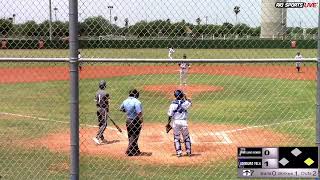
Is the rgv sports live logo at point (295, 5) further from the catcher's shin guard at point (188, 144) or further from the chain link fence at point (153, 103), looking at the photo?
the catcher's shin guard at point (188, 144)

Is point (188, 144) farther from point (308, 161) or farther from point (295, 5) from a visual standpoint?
point (295, 5)

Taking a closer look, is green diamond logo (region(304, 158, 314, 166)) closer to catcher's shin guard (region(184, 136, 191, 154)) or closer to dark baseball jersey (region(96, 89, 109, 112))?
catcher's shin guard (region(184, 136, 191, 154))

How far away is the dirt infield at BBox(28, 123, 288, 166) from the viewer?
10.9 metres

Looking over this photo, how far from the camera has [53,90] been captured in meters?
24.7

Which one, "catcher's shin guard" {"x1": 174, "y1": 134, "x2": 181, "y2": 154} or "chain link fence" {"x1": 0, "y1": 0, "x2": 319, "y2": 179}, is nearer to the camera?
"chain link fence" {"x1": 0, "y1": 0, "x2": 319, "y2": 179}

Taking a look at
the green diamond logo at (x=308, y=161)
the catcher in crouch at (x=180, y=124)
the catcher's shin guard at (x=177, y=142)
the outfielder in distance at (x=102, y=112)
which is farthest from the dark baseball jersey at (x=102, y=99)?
the green diamond logo at (x=308, y=161)

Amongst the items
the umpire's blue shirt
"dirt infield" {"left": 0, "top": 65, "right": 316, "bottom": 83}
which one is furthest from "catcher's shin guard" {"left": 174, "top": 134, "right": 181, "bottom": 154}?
"dirt infield" {"left": 0, "top": 65, "right": 316, "bottom": 83}

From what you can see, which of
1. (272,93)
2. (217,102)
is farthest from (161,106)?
(272,93)

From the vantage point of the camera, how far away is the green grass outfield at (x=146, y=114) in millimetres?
9734

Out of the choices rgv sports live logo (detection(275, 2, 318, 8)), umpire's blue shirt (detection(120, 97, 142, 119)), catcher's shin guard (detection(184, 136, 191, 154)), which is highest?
rgv sports live logo (detection(275, 2, 318, 8))

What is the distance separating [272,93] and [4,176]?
52.7ft

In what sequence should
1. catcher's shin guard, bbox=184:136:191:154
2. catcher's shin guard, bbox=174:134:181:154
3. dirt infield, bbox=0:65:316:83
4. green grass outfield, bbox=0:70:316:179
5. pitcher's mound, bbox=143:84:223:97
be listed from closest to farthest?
1. green grass outfield, bbox=0:70:316:179
2. catcher's shin guard, bbox=174:134:181:154
3. catcher's shin guard, bbox=184:136:191:154
4. pitcher's mound, bbox=143:84:223:97
5. dirt infield, bbox=0:65:316:83
